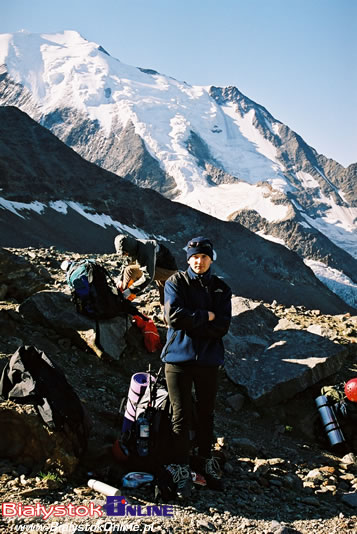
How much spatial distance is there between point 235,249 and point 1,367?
305 feet

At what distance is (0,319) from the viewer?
253 inches

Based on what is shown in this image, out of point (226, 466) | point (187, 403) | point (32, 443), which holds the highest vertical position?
point (187, 403)

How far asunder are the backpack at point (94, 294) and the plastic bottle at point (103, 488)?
310 cm

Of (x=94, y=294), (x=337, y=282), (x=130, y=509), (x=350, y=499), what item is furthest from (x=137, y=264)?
(x=337, y=282)

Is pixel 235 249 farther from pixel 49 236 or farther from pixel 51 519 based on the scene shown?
pixel 51 519

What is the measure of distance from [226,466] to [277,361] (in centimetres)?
304

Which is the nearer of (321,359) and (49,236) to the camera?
(321,359)

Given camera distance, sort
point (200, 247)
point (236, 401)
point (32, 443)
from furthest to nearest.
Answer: point (236, 401), point (200, 247), point (32, 443)

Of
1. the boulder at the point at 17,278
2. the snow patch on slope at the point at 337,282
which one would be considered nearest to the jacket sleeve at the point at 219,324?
the boulder at the point at 17,278

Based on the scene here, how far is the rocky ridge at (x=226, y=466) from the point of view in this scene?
3699 millimetres

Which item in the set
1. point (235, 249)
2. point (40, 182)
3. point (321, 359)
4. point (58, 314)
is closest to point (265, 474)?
point (321, 359)

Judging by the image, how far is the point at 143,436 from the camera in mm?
4305

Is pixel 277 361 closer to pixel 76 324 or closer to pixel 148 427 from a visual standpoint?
pixel 76 324

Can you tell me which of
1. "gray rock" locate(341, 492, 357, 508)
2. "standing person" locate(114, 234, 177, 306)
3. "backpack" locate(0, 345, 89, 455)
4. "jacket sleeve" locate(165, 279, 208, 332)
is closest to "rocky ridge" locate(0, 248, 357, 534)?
"gray rock" locate(341, 492, 357, 508)
